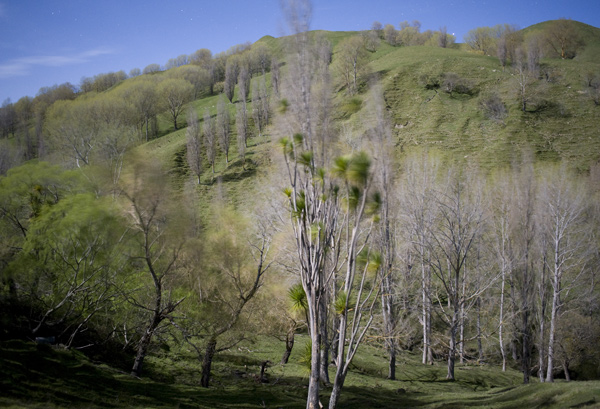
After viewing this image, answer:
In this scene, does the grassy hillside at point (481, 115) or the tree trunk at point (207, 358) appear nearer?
the tree trunk at point (207, 358)

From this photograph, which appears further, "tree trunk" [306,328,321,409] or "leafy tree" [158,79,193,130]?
"leafy tree" [158,79,193,130]

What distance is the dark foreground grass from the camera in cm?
1166

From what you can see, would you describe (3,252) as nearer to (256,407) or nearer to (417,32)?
(256,407)

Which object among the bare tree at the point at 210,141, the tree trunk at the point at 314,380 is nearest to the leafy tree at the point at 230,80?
the bare tree at the point at 210,141

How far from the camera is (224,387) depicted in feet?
60.6

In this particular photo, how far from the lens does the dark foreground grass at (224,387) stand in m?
11.7

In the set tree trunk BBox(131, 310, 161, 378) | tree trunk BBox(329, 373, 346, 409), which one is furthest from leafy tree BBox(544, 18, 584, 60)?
tree trunk BBox(329, 373, 346, 409)

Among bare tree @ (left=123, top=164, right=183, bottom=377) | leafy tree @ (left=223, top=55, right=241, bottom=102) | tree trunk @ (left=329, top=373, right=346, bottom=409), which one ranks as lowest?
tree trunk @ (left=329, top=373, right=346, bottom=409)

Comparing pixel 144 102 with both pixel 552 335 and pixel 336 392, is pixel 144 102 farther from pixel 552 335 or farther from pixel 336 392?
pixel 336 392

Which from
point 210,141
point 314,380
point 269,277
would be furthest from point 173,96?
point 314,380

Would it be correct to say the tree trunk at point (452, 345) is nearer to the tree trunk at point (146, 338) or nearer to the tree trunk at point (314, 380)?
the tree trunk at point (314, 380)

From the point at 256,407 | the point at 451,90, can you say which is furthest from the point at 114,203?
the point at 451,90

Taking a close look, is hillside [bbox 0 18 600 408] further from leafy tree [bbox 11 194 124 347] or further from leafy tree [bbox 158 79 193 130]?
leafy tree [bbox 158 79 193 130]

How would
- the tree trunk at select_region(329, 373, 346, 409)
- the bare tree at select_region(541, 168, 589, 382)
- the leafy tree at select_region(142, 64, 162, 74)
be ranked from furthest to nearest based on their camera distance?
the leafy tree at select_region(142, 64, 162, 74) → the bare tree at select_region(541, 168, 589, 382) → the tree trunk at select_region(329, 373, 346, 409)
